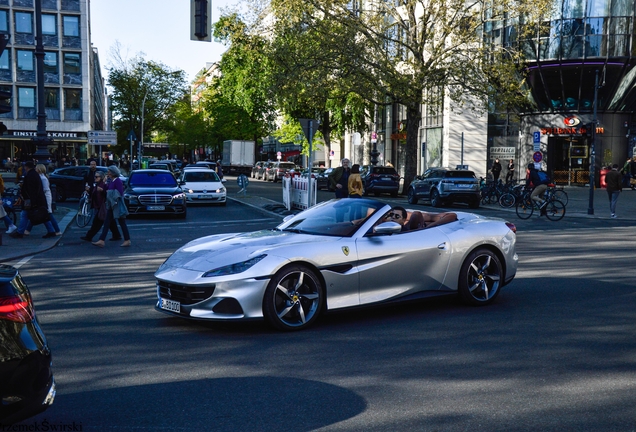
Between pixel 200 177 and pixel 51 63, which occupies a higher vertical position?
pixel 51 63

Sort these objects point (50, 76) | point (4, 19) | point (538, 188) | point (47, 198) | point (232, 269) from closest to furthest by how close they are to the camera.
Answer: point (232, 269)
point (47, 198)
point (538, 188)
point (4, 19)
point (50, 76)

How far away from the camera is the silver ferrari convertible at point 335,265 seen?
22.8 feet

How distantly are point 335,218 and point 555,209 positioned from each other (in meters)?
16.7

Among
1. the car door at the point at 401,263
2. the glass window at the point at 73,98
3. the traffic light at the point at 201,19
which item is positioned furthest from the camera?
the glass window at the point at 73,98

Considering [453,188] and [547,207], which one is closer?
[547,207]

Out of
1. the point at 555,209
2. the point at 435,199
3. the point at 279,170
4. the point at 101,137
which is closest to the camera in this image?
the point at 555,209

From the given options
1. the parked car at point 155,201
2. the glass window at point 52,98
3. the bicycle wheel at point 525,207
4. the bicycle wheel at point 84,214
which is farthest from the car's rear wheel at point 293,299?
the glass window at point 52,98

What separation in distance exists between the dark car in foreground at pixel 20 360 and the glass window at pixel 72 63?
67609 mm

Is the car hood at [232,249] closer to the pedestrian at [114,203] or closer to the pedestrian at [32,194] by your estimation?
the pedestrian at [114,203]

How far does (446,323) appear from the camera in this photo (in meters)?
7.69

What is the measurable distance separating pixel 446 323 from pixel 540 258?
6.22 m

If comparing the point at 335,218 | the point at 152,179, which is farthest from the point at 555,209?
the point at 335,218

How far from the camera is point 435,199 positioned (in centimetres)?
3000

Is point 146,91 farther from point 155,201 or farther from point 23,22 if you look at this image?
point 155,201
